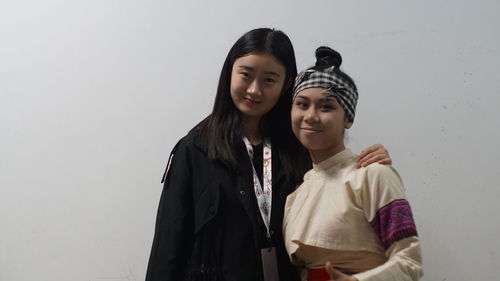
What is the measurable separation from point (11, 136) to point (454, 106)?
73.9 inches

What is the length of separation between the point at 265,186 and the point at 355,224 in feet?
1.13

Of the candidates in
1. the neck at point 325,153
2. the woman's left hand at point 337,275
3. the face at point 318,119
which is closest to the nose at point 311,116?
the face at point 318,119

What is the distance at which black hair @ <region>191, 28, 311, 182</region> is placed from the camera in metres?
1.26

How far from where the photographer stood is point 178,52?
5.71 feet

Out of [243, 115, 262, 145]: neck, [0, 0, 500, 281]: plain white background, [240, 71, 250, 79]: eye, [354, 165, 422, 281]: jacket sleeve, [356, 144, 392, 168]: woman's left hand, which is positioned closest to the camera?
[354, 165, 422, 281]: jacket sleeve

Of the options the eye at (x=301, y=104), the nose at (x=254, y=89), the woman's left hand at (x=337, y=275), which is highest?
the nose at (x=254, y=89)

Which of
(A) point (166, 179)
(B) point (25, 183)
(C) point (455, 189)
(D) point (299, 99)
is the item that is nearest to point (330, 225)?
(D) point (299, 99)

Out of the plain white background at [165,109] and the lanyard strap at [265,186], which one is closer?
the lanyard strap at [265,186]

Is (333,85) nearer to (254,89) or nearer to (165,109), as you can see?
(254,89)

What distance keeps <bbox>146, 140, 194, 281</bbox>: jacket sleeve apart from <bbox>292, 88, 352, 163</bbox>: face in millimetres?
384

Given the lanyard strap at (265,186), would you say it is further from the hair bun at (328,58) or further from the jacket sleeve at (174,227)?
the hair bun at (328,58)

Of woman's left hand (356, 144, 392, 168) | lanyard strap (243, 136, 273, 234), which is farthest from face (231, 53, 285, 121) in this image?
woman's left hand (356, 144, 392, 168)

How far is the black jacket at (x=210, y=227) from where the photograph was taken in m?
1.18

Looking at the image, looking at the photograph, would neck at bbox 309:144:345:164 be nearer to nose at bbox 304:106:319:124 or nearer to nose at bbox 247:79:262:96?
nose at bbox 304:106:319:124
